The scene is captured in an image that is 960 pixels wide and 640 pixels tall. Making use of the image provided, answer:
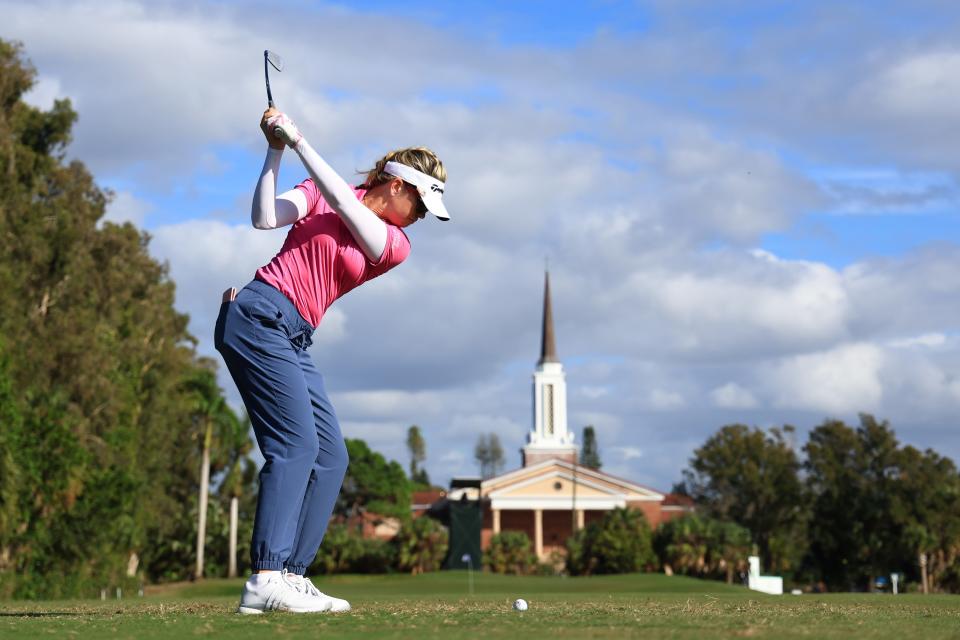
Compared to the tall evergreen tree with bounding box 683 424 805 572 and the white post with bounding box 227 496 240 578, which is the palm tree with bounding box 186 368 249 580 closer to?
the white post with bounding box 227 496 240 578

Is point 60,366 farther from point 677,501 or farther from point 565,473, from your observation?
point 677,501

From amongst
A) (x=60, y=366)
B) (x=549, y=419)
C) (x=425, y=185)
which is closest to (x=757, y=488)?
(x=549, y=419)

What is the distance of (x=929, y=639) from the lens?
5.23 meters

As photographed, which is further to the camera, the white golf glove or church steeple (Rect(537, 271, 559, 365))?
church steeple (Rect(537, 271, 559, 365))

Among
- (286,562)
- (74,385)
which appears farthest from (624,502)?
(286,562)

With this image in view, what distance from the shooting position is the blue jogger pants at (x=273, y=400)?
6934 mm

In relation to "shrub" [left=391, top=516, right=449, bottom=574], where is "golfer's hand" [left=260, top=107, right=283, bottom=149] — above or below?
above

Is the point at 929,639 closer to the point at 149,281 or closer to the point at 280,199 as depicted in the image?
the point at 280,199

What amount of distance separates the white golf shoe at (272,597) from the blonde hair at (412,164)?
2.32 meters

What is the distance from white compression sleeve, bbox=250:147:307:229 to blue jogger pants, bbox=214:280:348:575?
37cm

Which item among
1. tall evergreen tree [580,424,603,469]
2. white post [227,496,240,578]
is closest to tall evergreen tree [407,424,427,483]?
tall evergreen tree [580,424,603,469]

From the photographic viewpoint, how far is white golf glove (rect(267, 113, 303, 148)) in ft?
23.0

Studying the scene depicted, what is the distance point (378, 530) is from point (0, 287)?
249 ft

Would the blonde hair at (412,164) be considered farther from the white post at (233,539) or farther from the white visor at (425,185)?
the white post at (233,539)
